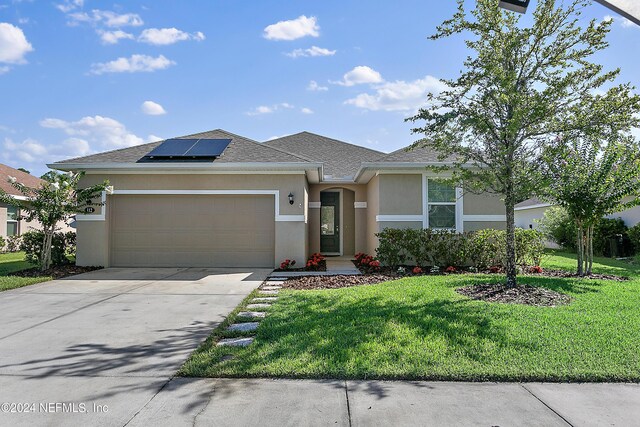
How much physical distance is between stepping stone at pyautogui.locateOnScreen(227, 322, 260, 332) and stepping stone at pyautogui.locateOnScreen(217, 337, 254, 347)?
0.99ft

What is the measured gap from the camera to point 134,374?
346 cm

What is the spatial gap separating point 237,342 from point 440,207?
26.1 feet

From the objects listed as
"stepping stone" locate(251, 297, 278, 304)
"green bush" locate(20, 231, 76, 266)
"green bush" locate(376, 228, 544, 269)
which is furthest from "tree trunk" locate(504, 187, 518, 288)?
"green bush" locate(20, 231, 76, 266)

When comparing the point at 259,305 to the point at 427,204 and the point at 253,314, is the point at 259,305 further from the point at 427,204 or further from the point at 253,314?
the point at 427,204

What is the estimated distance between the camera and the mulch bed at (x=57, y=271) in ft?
30.2

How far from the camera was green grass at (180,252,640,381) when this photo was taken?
344cm

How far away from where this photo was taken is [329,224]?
14773 mm

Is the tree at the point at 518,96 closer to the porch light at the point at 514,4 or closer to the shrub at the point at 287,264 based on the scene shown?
the porch light at the point at 514,4

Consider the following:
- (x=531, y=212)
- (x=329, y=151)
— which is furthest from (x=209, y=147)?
(x=531, y=212)

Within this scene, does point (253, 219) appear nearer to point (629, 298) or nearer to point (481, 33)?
point (481, 33)

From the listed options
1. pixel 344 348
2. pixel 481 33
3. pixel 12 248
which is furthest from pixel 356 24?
pixel 12 248

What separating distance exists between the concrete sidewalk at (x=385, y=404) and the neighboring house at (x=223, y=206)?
749 cm

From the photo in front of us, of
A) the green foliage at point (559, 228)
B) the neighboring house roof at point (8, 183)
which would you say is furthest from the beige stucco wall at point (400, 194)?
the neighboring house roof at point (8, 183)

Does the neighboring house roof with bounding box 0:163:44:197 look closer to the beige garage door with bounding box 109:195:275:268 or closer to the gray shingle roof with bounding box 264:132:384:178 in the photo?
the beige garage door with bounding box 109:195:275:268
